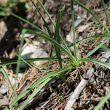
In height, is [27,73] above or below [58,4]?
below

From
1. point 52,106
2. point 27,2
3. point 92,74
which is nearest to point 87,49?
point 92,74

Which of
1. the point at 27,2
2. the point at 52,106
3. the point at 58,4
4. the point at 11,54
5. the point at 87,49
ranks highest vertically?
the point at 27,2

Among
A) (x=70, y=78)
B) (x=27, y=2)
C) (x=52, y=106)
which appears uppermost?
(x=27, y=2)

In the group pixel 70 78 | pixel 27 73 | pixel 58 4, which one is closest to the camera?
pixel 70 78

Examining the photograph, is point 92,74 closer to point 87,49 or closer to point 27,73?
point 87,49

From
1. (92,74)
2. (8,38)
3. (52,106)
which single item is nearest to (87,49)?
(92,74)

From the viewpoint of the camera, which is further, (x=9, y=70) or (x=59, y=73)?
(x=9, y=70)

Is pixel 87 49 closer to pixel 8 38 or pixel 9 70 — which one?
pixel 9 70

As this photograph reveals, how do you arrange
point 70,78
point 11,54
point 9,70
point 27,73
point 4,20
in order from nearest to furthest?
point 70,78 → point 27,73 → point 9,70 → point 11,54 → point 4,20

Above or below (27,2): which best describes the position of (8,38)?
below
